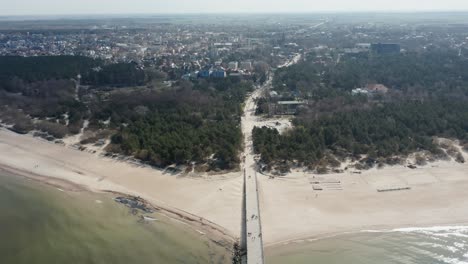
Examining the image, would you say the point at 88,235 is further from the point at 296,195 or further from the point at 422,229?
the point at 422,229

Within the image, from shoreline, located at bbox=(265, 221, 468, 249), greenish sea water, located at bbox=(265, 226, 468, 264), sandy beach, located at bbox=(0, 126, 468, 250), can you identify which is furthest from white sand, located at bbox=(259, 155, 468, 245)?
greenish sea water, located at bbox=(265, 226, 468, 264)

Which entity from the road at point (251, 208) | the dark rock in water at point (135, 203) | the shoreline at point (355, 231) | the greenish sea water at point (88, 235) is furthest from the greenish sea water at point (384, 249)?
the dark rock in water at point (135, 203)

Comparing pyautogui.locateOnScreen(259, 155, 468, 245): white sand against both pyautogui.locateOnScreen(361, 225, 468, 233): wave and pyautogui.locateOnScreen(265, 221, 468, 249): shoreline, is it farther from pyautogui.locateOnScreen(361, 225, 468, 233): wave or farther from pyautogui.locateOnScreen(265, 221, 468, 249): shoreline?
pyautogui.locateOnScreen(361, 225, 468, 233): wave

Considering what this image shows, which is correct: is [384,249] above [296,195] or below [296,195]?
below

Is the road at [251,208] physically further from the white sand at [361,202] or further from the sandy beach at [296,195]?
the white sand at [361,202]

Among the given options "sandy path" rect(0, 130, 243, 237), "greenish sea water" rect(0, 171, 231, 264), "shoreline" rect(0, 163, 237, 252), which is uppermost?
"sandy path" rect(0, 130, 243, 237)

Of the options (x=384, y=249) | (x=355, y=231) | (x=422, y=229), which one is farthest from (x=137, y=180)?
(x=422, y=229)

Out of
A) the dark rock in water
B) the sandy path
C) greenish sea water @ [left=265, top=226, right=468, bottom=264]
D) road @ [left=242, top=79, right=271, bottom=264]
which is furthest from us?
the dark rock in water
